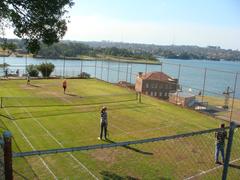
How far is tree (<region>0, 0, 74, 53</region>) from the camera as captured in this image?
55.2 feet

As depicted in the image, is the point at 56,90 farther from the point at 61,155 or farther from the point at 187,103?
the point at 61,155

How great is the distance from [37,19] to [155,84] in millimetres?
27776

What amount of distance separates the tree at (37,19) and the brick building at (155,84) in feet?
83.4

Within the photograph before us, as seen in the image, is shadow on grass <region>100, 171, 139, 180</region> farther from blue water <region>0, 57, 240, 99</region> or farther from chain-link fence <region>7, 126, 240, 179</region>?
blue water <region>0, 57, 240, 99</region>

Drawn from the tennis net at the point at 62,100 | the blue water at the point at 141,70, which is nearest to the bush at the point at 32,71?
the blue water at the point at 141,70

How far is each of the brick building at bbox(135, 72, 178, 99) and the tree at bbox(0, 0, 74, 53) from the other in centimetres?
2542

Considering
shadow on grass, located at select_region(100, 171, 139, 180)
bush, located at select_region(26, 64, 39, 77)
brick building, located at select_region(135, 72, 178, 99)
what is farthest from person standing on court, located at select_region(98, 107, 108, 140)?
bush, located at select_region(26, 64, 39, 77)

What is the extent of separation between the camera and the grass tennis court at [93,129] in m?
13.9

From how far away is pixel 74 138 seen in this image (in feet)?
60.5

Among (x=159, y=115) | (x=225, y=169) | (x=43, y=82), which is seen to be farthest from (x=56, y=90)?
(x=225, y=169)

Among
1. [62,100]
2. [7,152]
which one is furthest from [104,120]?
[7,152]

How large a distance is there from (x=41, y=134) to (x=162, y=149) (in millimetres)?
6818

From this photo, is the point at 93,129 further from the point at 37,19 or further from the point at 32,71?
the point at 32,71

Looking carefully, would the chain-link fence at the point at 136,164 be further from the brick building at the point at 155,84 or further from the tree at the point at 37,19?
the brick building at the point at 155,84
